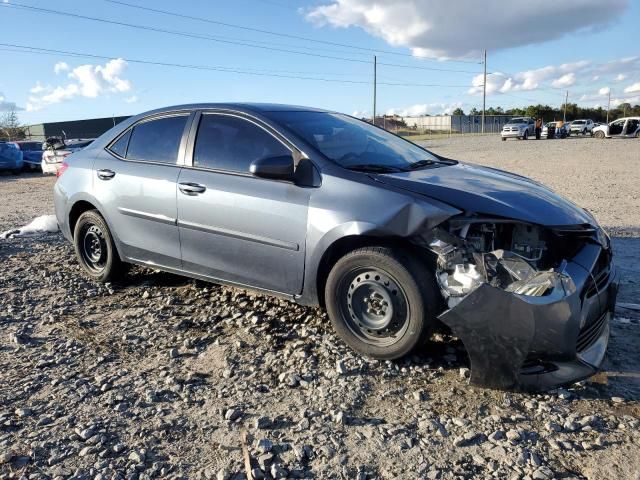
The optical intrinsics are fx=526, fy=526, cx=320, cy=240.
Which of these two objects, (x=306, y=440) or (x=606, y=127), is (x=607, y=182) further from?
(x=606, y=127)

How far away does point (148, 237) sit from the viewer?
452 centimetres

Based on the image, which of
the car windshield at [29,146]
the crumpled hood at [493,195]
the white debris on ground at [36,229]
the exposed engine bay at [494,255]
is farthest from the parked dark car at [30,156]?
the exposed engine bay at [494,255]

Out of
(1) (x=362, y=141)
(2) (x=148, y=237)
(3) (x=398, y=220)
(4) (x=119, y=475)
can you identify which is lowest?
(4) (x=119, y=475)

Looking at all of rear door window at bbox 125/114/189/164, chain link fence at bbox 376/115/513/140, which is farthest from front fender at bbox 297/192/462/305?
chain link fence at bbox 376/115/513/140

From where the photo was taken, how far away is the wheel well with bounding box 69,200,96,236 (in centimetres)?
515

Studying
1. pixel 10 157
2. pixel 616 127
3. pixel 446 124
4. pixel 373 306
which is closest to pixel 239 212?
pixel 373 306

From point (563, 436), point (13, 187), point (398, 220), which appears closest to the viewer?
point (563, 436)

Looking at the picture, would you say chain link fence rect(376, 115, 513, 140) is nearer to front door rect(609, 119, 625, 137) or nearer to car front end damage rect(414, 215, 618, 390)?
front door rect(609, 119, 625, 137)

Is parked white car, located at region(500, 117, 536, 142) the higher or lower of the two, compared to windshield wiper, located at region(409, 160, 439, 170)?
higher

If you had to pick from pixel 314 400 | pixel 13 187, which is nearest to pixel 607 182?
pixel 314 400

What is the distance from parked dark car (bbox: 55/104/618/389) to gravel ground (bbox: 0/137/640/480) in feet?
0.82

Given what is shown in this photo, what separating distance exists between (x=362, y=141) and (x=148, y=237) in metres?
2.00

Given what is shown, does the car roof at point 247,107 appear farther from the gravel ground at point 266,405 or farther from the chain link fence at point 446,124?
the chain link fence at point 446,124

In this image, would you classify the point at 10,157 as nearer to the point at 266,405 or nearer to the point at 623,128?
the point at 266,405
